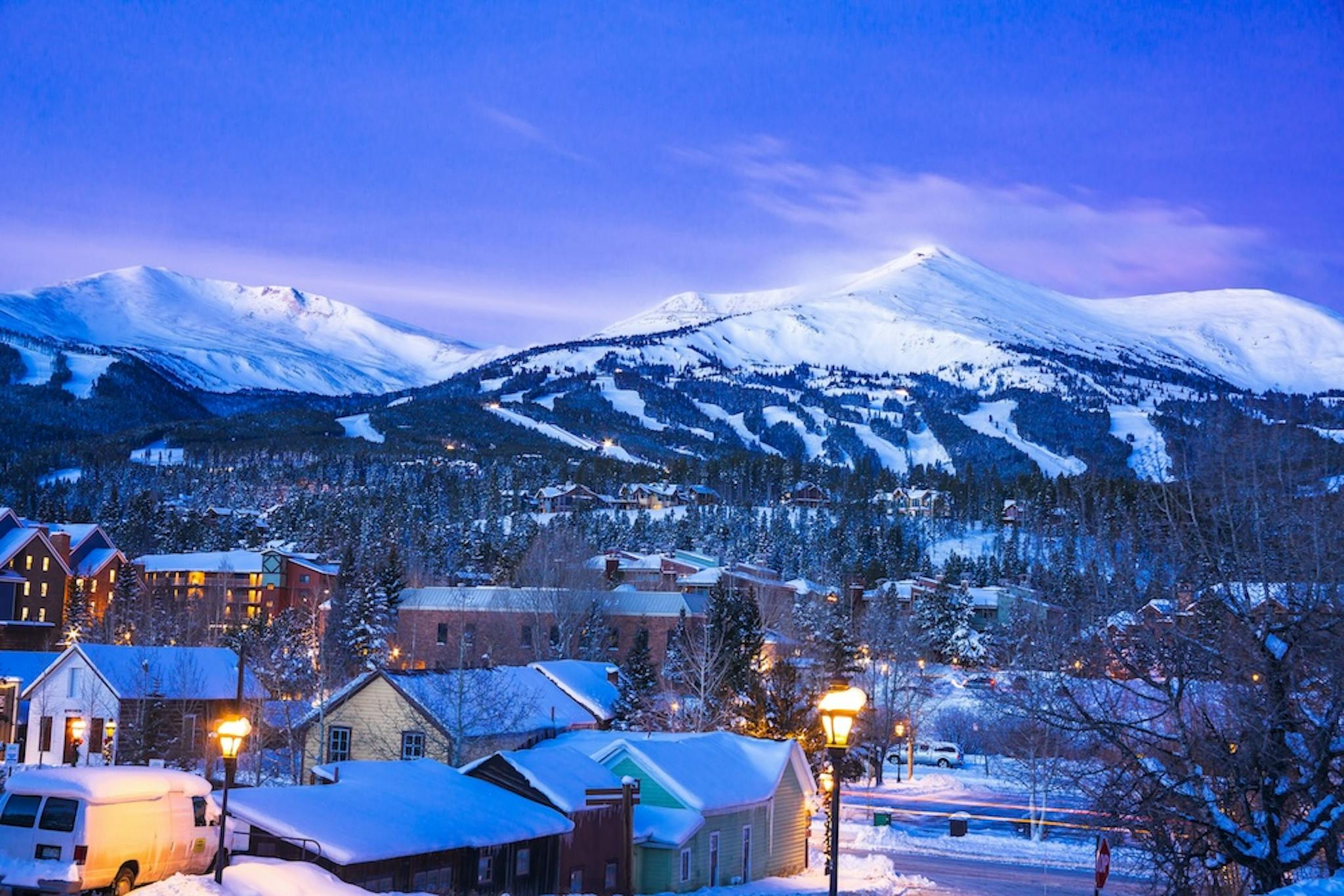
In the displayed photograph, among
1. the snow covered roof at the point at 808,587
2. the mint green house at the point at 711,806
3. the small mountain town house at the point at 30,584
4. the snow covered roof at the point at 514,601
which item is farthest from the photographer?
the snow covered roof at the point at 808,587

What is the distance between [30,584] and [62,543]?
929 centimetres

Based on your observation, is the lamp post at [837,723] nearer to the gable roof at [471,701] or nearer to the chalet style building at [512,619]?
the gable roof at [471,701]

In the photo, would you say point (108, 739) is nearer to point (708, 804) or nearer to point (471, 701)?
point (471, 701)

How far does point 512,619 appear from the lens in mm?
84062

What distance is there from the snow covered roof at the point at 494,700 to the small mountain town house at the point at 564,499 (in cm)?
13863

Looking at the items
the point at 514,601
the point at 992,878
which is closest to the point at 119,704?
the point at 992,878

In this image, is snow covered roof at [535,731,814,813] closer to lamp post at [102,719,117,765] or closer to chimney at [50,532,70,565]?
lamp post at [102,719,117,765]

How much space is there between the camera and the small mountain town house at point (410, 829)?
2364 cm

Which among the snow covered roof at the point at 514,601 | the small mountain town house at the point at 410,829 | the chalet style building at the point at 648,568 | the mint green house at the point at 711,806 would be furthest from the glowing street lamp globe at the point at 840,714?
the chalet style building at the point at 648,568

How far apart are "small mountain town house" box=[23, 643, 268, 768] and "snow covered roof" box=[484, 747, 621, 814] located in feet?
71.1

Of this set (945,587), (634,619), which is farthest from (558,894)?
(945,587)

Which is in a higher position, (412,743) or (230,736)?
(230,736)

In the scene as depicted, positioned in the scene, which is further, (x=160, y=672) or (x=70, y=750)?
(x=160, y=672)

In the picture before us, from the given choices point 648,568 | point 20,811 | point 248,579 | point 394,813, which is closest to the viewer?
point 20,811
